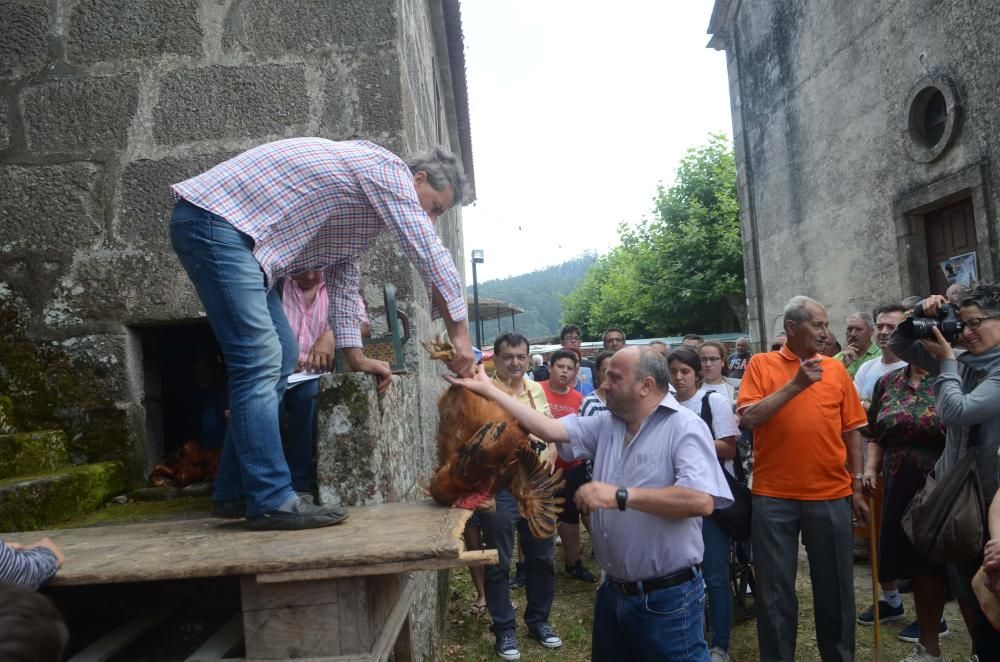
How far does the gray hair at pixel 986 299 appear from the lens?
4004mm

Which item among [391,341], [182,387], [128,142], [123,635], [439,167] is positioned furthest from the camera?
[182,387]

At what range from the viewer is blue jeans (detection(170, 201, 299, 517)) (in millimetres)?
2791

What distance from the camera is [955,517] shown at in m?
3.81

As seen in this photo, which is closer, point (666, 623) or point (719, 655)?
point (666, 623)

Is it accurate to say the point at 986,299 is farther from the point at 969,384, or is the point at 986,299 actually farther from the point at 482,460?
the point at 482,460

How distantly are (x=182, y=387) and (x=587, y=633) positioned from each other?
11.3ft

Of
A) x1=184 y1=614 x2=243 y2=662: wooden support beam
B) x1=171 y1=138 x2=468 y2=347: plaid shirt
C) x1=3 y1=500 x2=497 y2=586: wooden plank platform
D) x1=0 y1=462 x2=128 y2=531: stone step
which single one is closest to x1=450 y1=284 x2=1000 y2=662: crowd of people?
x1=171 y1=138 x2=468 y2=347: plaid shirt

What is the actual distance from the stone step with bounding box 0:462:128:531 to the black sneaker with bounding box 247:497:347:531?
117cm

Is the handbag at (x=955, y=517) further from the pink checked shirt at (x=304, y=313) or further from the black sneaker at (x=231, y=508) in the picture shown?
the black sneaker at (x=231, y=508)

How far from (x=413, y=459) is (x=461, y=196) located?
1821 mm

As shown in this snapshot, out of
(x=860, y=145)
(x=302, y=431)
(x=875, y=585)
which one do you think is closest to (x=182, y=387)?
(x=302, y=431)

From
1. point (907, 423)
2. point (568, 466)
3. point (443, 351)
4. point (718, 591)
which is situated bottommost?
point (718, 591)

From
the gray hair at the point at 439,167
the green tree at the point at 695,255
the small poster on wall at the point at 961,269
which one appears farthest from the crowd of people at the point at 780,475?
the green tree at the point at 695,255

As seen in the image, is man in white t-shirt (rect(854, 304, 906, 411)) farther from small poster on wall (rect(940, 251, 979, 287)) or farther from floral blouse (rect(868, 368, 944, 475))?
small poster on wall (rect(940, 251, 979, 287))
